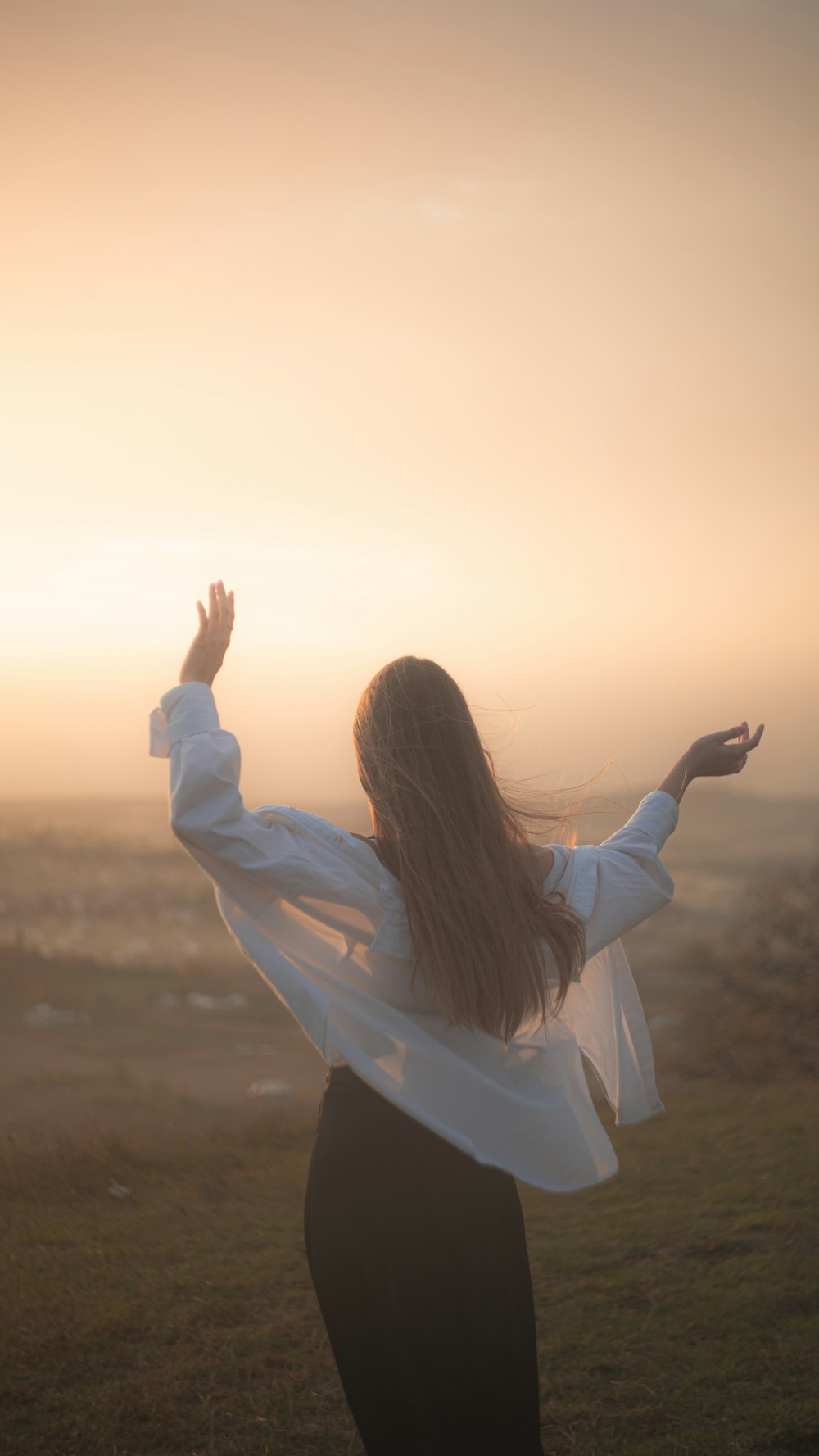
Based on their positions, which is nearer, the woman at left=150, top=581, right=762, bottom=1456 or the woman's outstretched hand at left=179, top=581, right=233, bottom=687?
the woman at left=150, top=581, right=762, bottom=1456

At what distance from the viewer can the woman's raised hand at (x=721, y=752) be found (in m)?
2.57

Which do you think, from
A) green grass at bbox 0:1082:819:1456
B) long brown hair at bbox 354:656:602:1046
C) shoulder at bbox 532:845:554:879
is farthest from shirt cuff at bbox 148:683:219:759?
green grass at bbox 0:1082:819:1456

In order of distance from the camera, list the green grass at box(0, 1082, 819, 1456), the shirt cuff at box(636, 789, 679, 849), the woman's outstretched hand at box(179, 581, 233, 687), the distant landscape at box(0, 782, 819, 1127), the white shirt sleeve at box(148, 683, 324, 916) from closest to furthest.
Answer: the white shirt sleeve at box(148, 683, 324, 916)
the woman's outstretched hand at box(179, 581, 233, 687)
the shirt cuff at box(636, 789, 679, 849)
the green grass at box(0, 1082, 819, 1456)
the distant landscape at box(0, 782, 819, 1127)

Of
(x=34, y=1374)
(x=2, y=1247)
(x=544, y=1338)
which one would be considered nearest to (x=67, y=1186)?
(x=2, y=1247)

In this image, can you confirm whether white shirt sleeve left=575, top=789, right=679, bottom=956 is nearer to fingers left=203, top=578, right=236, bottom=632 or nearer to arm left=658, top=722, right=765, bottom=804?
arm left=658, top=722, right=765, bottom=804

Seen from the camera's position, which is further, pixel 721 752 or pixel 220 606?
pixel 721 752

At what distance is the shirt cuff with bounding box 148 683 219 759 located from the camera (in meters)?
2.12

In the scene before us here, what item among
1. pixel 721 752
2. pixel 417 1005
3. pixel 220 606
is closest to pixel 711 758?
pixel 721 752

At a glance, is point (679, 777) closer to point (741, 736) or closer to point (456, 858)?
point (741, 736)

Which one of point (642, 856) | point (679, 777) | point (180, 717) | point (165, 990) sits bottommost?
point (165, 990)

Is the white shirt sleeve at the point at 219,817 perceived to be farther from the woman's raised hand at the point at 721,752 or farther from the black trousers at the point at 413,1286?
the woman's raised hand at the point at 721,752

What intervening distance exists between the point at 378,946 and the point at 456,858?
0.26 metres

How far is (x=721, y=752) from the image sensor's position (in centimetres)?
259

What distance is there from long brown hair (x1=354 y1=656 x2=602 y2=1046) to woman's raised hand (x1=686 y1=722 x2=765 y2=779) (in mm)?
578
